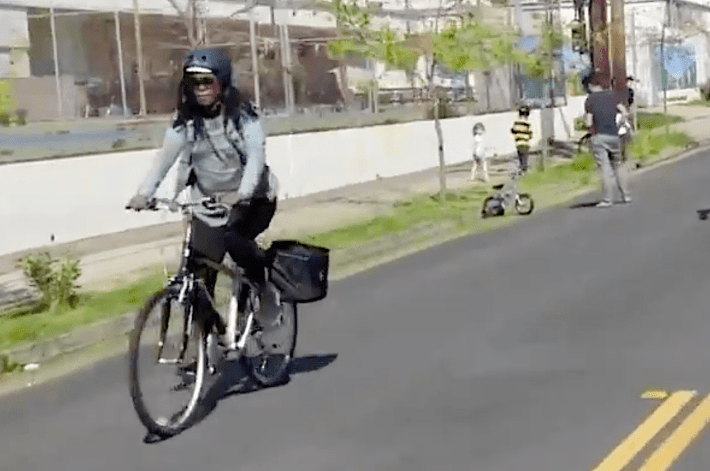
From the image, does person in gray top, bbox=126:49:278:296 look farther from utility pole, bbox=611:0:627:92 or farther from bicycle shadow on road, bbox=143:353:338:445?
utility pole, bbox=611:0:627:92

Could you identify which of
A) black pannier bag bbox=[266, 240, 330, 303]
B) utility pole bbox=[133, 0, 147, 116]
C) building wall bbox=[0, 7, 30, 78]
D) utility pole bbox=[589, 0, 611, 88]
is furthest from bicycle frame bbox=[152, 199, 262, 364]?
utility pole bbox=[589, 0, 611, 88]

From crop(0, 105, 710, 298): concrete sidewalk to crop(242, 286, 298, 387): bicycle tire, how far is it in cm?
577

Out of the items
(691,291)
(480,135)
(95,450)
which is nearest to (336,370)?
(95,450)

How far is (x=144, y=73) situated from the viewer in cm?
2505

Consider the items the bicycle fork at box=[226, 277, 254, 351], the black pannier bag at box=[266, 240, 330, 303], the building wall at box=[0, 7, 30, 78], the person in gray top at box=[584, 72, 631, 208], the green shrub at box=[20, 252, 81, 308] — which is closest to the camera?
the bicycle fork at box=[226, 277, 254, 351]

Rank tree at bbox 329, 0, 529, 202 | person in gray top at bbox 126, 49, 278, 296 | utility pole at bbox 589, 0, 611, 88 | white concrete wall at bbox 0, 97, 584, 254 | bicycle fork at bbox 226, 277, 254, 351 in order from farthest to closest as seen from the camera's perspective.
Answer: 1. utility pole at bbox 589, 0, 611, 88
2. tree at bbox 329, 0, 529, 202
3. white concrete wall at bbox 0, 97, 584, 254
4. bicycle fork at bbox 226, 277, 254, 351
5. person in gray top at bbox 126, 49, 278, 296

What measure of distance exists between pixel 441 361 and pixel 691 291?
3.50 metres

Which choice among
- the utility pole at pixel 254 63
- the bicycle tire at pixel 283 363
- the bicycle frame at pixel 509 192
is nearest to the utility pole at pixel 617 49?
the utility pole at pixel 254 63

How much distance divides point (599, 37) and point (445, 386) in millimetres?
30404

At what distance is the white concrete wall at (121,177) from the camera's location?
62.5 ft

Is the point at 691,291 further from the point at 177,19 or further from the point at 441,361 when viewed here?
the point at 177,19

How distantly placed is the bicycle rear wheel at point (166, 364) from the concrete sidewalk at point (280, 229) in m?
6.65

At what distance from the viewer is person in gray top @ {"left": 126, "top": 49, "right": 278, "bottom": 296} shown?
7.69 m

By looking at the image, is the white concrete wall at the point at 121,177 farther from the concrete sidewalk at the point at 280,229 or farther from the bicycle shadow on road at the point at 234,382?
the bicycle shadow on road at the point at 234,382
